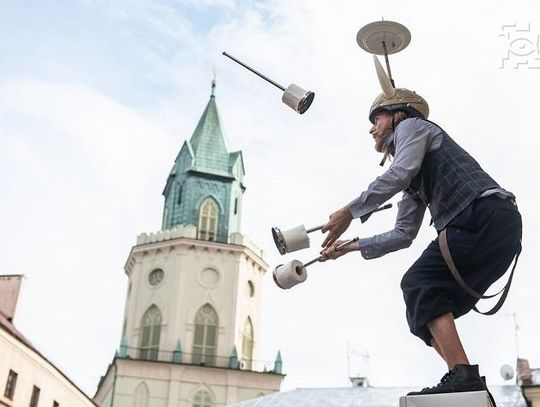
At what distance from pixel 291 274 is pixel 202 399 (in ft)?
165

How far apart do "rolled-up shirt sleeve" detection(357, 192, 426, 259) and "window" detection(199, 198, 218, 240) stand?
5518 cm

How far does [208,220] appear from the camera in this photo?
61.3 meters

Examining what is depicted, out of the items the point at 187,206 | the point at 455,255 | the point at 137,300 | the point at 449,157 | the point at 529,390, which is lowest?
the point at 455,255

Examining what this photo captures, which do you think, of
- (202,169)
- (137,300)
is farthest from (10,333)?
(202,169)

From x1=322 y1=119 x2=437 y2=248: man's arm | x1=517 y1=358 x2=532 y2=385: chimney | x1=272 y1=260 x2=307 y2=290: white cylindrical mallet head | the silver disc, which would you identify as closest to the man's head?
x1=322 y1=119 x2=437 y2=248: man's arm

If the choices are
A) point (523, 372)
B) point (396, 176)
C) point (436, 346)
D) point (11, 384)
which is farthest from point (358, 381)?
point (396, 176)

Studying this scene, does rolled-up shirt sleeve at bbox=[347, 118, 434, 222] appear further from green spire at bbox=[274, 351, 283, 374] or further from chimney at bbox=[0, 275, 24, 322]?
green spire at bbox=[274, 351, 283, 374]

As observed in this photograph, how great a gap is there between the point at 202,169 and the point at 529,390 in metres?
33.3

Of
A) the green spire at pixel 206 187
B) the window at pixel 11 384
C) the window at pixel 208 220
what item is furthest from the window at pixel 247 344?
→ the window at pixel 11 384

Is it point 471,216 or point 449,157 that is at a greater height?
point 449,157

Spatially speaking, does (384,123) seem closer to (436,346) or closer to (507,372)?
(436,346)

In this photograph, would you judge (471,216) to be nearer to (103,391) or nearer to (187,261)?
(187,261)

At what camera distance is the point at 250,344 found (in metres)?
59.3

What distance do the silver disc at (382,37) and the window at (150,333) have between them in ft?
171
